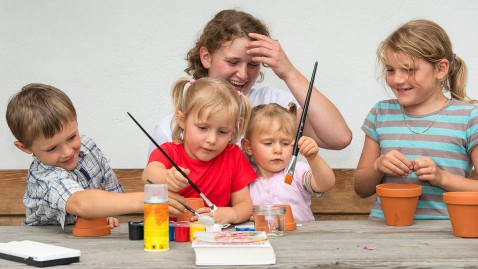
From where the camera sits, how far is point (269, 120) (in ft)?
6.84

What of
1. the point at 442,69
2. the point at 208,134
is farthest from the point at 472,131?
the point at 208,134

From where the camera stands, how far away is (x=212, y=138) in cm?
189

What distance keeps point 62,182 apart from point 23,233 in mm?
163

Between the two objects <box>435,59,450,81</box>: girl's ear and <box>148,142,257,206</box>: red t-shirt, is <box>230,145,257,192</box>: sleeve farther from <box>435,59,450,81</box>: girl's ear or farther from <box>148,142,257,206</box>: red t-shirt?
<box>435,59,450,81</box>: girl's ear

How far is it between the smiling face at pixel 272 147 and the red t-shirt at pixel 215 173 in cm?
9

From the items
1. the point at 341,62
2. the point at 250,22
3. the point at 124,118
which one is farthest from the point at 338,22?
the point at 124,118

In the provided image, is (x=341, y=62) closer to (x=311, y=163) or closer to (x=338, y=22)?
(x=338, y=22)

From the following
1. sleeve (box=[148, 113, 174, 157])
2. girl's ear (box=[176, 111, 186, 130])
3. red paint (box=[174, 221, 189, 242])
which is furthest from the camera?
sleeve (box=[148, 113, 174, 157])

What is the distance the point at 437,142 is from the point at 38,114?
116cm

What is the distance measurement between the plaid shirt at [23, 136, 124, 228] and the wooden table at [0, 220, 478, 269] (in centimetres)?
7

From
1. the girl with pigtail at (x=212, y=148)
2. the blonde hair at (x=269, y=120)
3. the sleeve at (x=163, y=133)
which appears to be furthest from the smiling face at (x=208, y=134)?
the sleeve at (x=163, y=133)

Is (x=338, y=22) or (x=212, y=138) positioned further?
(x=338, y=22)

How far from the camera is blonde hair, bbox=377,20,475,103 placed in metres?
2.12

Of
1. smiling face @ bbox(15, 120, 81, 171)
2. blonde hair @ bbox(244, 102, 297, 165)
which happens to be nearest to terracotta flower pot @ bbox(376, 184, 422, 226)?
blonde hair @ bbox(244, 102, 297, 165)
